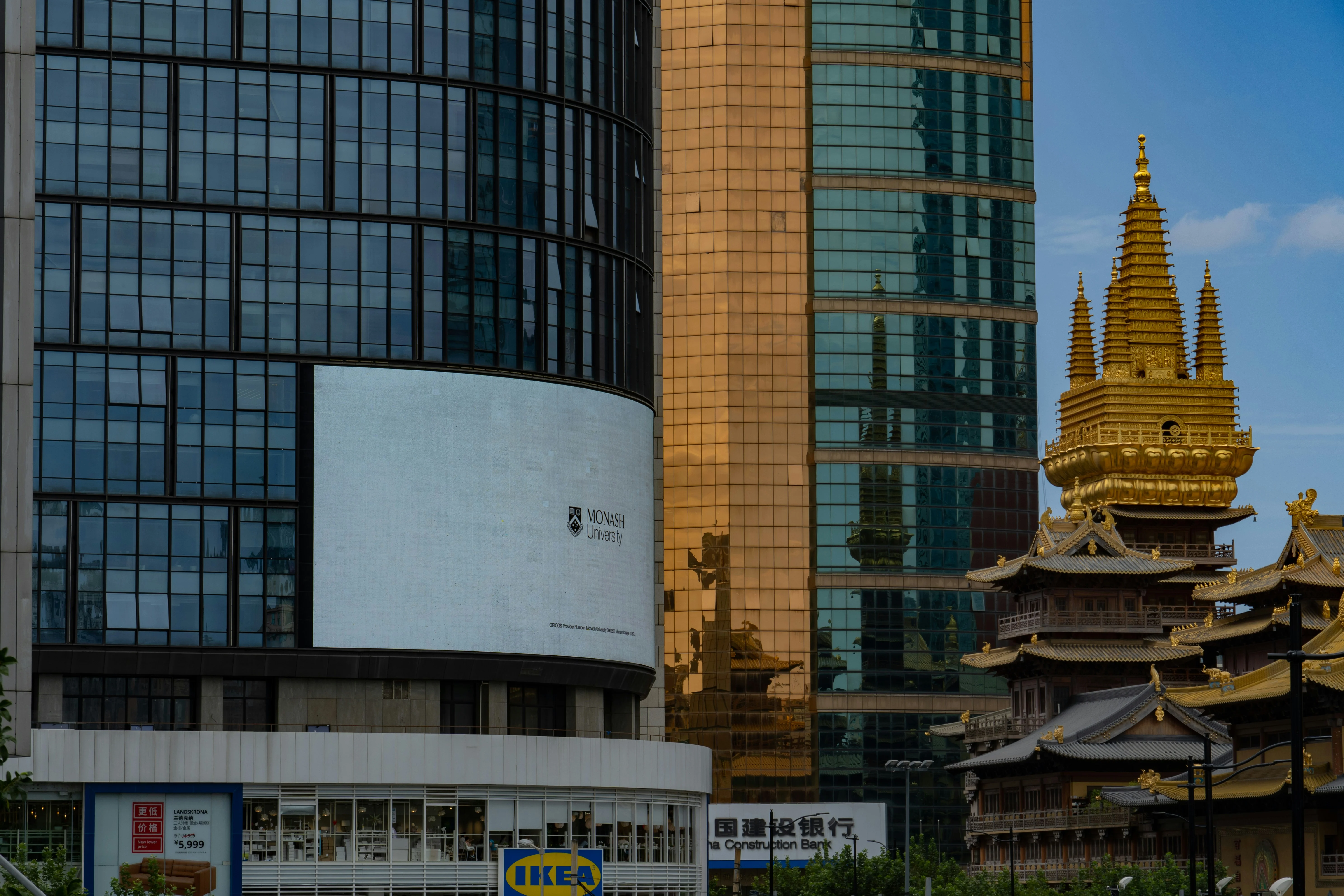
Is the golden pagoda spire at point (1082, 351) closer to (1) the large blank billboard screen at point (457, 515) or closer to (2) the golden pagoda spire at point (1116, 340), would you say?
(2) the golden pagoda spire at point (1116, 340)

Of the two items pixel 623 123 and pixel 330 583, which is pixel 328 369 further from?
pixel 623 123

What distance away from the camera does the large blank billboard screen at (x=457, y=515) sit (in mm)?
91625

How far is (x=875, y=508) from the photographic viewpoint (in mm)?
170375

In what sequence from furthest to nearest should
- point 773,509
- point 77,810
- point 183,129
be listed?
point 773,509
point 183,129
point 77,810

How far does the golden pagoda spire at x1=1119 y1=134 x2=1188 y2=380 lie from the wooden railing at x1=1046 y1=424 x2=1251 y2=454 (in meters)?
4.70

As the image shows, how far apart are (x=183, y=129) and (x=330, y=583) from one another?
20.1 meters

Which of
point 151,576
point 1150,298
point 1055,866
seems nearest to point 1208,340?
point 1150,298

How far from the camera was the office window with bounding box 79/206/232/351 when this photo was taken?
90500 millimetres

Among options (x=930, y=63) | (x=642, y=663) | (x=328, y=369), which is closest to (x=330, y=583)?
(x=328, y=369)

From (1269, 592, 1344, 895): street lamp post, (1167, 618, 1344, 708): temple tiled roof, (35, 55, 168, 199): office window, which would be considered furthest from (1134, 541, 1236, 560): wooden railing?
(1269, 592, 1344, 895): street lamp post

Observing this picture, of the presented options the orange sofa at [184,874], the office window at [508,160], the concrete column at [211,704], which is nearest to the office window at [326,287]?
the office window at [508,160]

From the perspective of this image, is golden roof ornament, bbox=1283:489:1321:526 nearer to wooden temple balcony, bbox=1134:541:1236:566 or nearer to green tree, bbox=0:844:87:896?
wooden temple balcony, bbox=1134:541:1236:566

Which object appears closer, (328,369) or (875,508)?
(328,369)

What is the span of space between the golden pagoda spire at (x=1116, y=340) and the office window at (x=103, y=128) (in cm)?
8465
